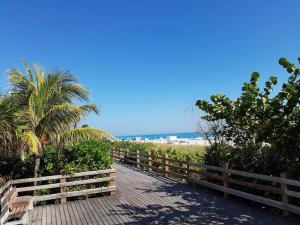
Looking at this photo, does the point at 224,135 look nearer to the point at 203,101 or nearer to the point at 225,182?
the point at 225,182

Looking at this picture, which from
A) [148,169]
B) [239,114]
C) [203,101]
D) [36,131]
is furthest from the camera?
[148,169]

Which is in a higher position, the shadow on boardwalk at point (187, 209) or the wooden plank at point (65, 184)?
the wooden plank at point (65, 184)

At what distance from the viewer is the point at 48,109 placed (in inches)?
375

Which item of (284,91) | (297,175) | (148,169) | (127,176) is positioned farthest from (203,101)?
(148,169)

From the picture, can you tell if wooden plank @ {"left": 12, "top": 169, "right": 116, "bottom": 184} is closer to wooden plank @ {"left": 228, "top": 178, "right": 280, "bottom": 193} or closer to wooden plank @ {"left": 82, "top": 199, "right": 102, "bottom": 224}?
wooden plank @ {"left": 82, "top": 199, "right": 102, "bottom": 224}

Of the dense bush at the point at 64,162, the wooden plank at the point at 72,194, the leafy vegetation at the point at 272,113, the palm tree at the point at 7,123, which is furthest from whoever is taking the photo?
the dense bush at the point at 64,162

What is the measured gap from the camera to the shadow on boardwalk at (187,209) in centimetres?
720

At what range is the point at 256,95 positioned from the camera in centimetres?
594

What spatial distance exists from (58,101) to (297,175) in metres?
6.91

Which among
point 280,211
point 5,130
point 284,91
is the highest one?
point 284,91

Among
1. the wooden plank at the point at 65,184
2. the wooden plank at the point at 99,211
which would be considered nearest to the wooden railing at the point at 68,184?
the wooden plank at the point at 65,184

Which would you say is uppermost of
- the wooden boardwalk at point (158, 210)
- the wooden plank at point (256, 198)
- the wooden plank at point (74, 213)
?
the wooden plank at point (256, 198)

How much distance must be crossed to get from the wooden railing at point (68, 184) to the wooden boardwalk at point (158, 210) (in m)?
0.30

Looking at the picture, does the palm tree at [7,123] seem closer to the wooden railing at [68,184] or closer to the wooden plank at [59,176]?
the wooden plank at [59,176]
